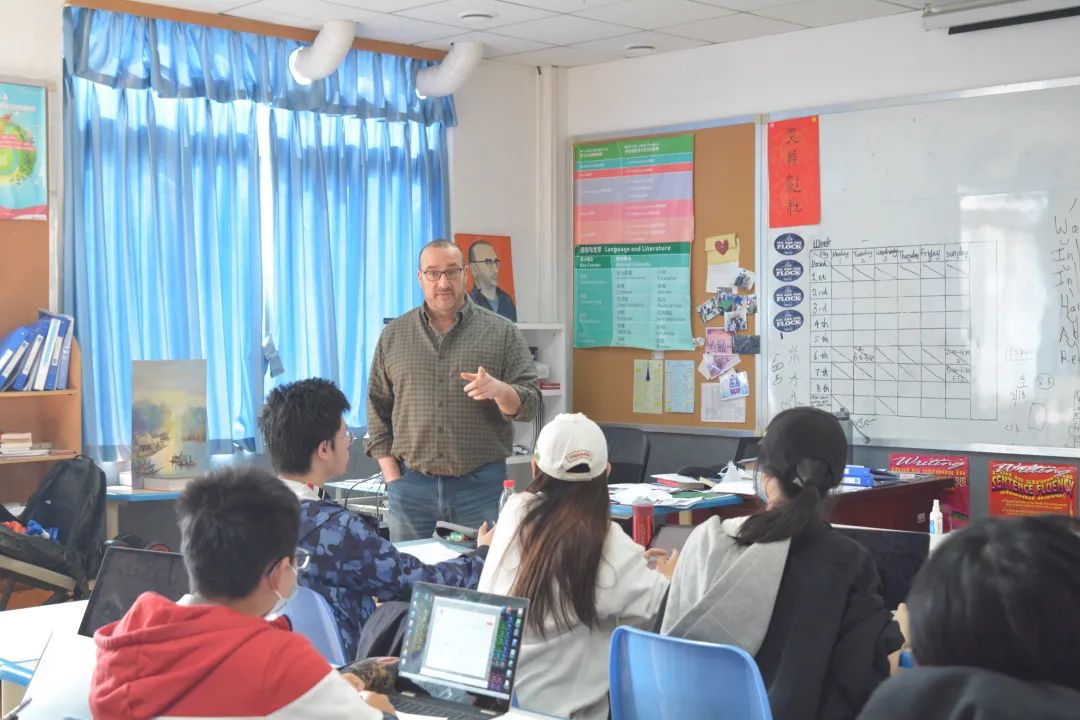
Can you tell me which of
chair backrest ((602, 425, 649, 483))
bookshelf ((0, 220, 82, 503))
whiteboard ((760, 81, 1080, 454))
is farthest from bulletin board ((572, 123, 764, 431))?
bookshelf ((0, 220, 82, 503))

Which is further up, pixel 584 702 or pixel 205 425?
pixel 205 425

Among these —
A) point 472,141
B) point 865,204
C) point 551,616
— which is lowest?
point 551,616

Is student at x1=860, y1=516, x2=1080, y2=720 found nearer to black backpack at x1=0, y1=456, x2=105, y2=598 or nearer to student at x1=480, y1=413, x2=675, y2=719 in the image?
student at x1=480, y1=413, x2=675, y2=719

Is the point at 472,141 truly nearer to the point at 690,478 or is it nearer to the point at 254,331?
the point at 254,331

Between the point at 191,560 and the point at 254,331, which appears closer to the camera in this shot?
the point at 191,560

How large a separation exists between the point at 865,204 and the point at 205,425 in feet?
10.8

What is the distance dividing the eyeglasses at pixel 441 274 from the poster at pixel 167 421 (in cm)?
149

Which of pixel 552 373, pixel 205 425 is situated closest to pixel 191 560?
pixel 205 425

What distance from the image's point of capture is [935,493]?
5.61m

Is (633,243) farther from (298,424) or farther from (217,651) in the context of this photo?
(217,651)

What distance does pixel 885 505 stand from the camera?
5.26 metres

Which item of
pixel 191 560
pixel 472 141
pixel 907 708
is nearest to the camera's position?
pixel 907 708

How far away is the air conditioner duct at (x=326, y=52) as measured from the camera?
5922 millimetres

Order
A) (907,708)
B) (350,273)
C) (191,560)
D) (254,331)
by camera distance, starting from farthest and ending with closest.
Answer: (350,273) < (254,331) < (191,560) < (907,708)
